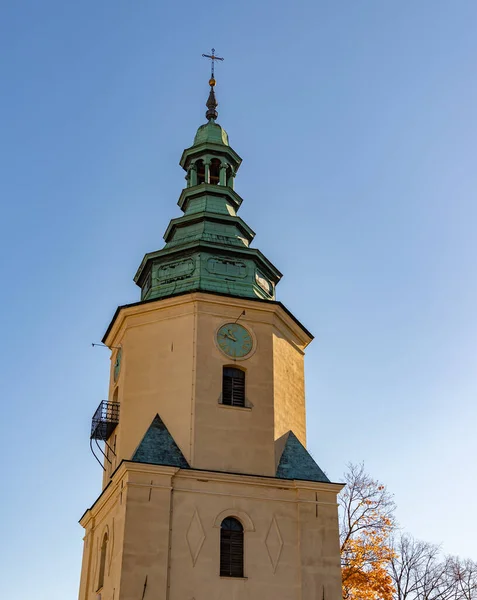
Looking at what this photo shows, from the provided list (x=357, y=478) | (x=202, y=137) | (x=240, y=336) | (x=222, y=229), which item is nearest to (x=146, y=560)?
(x=240, y=336)

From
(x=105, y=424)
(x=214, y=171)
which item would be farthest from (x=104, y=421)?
(x=214, y=171)

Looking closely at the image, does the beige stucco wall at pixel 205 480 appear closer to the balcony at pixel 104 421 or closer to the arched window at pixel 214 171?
the balcony at pixel 104 421

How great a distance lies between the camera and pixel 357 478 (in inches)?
1302

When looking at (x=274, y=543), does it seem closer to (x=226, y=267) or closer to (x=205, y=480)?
(x=205, y=480)

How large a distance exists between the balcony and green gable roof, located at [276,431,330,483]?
17.2 feet

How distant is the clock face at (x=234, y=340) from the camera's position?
24.6 meters

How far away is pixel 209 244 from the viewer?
2680 cm

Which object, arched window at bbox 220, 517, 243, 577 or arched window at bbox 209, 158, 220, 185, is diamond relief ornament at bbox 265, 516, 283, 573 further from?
arched window at bbox 209, 158, 220, 185

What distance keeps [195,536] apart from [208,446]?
8.49 ft

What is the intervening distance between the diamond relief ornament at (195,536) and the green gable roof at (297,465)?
2.79 m

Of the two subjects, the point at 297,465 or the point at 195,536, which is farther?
the point at 297,465

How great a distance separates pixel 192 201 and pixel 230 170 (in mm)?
2376

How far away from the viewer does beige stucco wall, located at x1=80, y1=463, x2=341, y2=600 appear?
20.7 meters

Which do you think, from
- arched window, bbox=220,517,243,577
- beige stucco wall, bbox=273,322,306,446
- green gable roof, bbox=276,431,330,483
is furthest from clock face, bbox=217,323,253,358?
arched window, bbox=220,517,243,577
